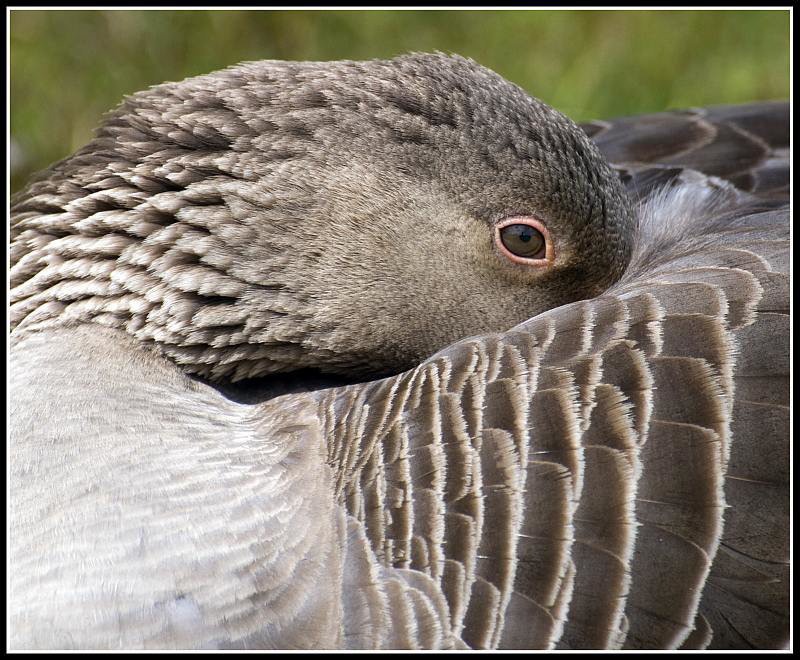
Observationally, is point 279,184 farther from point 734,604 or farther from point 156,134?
point 734,604

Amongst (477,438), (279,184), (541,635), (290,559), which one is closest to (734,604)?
(541,635)

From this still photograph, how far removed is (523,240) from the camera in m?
3.27

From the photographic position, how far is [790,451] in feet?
8.61

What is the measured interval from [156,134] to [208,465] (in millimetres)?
1173

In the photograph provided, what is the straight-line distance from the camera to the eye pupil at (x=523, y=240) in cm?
325

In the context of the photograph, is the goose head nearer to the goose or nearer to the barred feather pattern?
the goose

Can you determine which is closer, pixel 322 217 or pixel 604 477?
pixel 604 477

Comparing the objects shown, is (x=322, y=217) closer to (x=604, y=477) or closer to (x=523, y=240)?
(x=523, y=240)

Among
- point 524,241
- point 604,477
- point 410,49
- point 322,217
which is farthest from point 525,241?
point 410,49

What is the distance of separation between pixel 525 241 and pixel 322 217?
693mm

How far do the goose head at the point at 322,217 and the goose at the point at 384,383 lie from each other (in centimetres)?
1

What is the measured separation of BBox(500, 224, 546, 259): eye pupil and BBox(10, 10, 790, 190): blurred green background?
3.67 metres

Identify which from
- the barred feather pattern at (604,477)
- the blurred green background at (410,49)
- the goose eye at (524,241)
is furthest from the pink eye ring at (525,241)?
the blurred green background at (410,49)

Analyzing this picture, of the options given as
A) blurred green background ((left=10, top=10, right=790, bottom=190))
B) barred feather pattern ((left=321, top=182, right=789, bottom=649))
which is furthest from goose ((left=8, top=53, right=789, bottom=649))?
blurred green background ((left=10, top=10, right=790, bottom=190))
